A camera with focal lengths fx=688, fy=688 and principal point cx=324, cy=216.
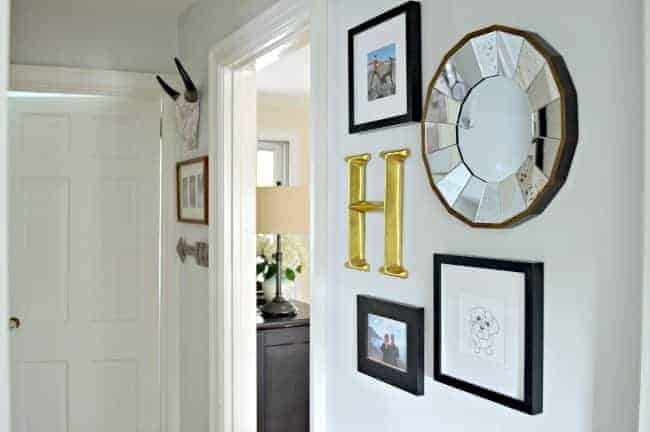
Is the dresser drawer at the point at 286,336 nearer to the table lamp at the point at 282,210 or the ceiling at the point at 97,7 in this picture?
the table lamp at the point at 282,210

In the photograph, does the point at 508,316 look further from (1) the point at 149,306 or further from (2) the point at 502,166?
(1) the point at 149,306

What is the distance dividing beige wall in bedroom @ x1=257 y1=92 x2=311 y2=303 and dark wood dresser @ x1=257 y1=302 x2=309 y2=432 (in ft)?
7.41

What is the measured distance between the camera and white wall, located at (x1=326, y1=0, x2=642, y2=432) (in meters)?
1.08

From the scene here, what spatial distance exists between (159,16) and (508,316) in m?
2.62

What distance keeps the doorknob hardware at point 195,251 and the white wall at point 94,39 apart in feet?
2.82

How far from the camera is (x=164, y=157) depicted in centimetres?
339

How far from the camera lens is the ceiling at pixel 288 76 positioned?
423 centimetres

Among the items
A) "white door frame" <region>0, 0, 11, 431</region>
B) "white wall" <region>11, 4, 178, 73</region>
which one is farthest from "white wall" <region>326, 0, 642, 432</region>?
"white wall" <region>11, 4, 178, 73</region>

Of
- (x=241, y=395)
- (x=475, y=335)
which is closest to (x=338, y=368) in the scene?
(x=475, y=335)

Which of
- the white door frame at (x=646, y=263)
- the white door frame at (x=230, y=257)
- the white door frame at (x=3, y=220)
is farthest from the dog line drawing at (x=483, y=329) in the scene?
the white door frame at (x=230, y=257)

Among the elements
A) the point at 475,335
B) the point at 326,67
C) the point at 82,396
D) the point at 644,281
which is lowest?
the point at 82,396

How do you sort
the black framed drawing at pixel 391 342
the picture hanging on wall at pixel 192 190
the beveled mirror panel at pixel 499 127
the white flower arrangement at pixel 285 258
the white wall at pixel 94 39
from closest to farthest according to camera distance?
the beveled mirror panel at pixel 499 127
the black framed drawing at pixel 391 342
the picture hanging on wall at pixel 192 190
the white wall at pixel 94 39
the white flower arrangement at pixel 285 258

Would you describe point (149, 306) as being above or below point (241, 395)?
above

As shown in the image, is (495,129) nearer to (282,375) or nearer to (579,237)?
(579,237)
